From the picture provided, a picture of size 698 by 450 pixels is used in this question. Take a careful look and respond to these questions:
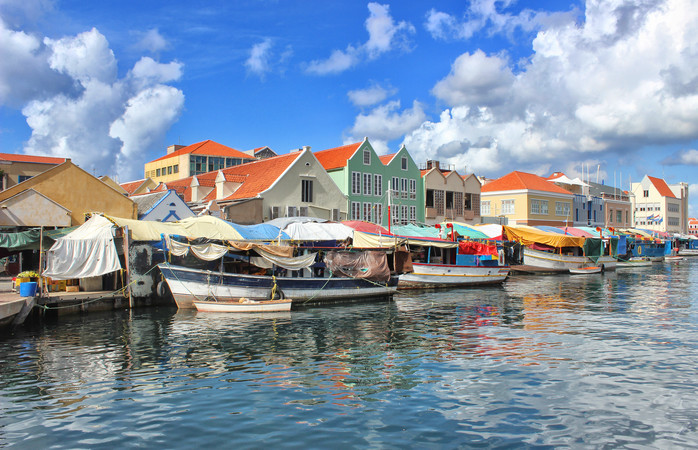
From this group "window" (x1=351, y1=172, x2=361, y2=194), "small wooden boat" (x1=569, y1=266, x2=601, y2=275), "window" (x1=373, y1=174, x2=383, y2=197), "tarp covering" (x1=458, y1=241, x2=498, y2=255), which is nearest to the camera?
"tarp covering" (x1=458, y1=241, x2=498, y2=255)

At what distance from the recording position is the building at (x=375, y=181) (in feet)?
191

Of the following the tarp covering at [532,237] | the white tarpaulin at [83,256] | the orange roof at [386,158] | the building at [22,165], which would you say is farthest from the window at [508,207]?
the white tarpaulin at [83,256]

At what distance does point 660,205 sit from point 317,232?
425 ft

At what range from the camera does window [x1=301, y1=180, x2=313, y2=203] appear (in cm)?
5251

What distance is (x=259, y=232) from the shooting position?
37344 mm

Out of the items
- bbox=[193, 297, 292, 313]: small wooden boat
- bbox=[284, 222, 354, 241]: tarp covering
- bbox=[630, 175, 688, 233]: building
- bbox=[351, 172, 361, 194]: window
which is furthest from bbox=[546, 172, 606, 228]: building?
bbox=[193, 297, 292, 313]: small wooden boat

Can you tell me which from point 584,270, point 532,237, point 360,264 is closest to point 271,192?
point 360,264

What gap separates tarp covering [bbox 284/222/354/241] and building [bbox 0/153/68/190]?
34.5m

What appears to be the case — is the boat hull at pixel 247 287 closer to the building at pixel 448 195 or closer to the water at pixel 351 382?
the water at pixel 351 382

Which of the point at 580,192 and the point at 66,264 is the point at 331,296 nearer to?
Answer: the point at 66,264

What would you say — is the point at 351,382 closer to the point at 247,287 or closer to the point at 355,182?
the point at 247,287

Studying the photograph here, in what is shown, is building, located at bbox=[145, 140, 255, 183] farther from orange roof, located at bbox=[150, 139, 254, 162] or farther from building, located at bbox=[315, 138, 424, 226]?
building, located at bbox=[315, 138, 424, 226]

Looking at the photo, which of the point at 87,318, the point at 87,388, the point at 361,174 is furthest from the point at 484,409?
the point at 361,174

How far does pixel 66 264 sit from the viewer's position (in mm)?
27312
